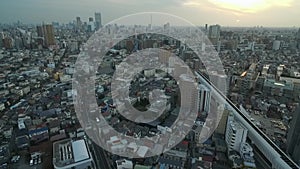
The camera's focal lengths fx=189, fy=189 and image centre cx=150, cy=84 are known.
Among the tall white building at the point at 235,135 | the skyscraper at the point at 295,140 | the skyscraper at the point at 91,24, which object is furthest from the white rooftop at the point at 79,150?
the skyscraper at the point at 91,24

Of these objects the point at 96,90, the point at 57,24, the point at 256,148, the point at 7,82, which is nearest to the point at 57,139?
the point at 96,90

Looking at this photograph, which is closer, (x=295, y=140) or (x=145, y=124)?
(x=295, y=140)

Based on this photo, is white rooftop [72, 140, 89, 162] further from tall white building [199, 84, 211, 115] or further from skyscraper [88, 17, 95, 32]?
skyscraper [88, 17, 95, 32]

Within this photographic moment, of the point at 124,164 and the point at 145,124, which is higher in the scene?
the point at 145,124

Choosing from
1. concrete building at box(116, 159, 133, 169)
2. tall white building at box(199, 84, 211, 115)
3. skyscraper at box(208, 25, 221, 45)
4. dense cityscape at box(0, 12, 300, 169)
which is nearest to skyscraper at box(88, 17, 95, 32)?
dense cityscape at box(0, 12, 300, 169)

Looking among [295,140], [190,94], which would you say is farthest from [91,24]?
[295,140]

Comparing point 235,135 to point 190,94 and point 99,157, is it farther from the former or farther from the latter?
point 99,157

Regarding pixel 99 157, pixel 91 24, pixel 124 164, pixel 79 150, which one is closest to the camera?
pixel 124 164
